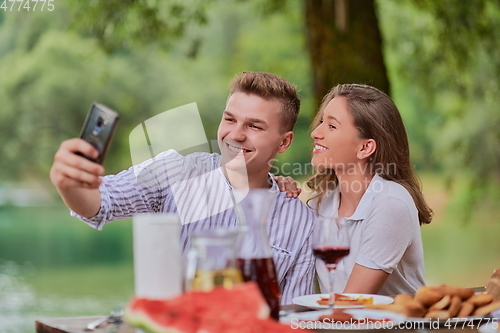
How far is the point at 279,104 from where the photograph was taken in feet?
8.96

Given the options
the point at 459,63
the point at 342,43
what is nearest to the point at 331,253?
the point at 342,43

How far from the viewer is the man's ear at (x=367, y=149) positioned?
9.01ft

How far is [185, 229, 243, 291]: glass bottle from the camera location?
124 cm

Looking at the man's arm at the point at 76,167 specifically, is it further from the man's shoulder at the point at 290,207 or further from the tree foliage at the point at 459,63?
the tree foliage at the point at 459,63

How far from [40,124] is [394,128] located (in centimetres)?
1424

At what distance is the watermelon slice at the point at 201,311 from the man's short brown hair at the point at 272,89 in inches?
59.8

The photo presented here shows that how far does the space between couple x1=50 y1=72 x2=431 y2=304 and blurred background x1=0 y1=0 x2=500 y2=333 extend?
2.38 ft

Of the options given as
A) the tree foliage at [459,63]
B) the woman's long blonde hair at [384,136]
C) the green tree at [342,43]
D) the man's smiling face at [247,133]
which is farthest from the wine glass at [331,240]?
the tree foliage at [459,63]

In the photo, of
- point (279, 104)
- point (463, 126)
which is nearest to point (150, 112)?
point (463, 126)

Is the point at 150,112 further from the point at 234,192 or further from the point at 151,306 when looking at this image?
the point at 151,306

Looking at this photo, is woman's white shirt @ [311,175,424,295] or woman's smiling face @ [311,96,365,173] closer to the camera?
woman's white shirt @ [311,175,424,295]

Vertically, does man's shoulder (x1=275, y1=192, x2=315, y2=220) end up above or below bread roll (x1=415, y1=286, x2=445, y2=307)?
above

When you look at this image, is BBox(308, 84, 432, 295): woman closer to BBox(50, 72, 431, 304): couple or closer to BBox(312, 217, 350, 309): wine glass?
BBox(50, 72, 431, 304): couple

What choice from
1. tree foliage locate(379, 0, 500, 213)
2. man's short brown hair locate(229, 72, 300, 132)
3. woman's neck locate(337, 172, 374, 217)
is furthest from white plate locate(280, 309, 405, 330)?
tree foliage locate(379, 0, 500, 213)
